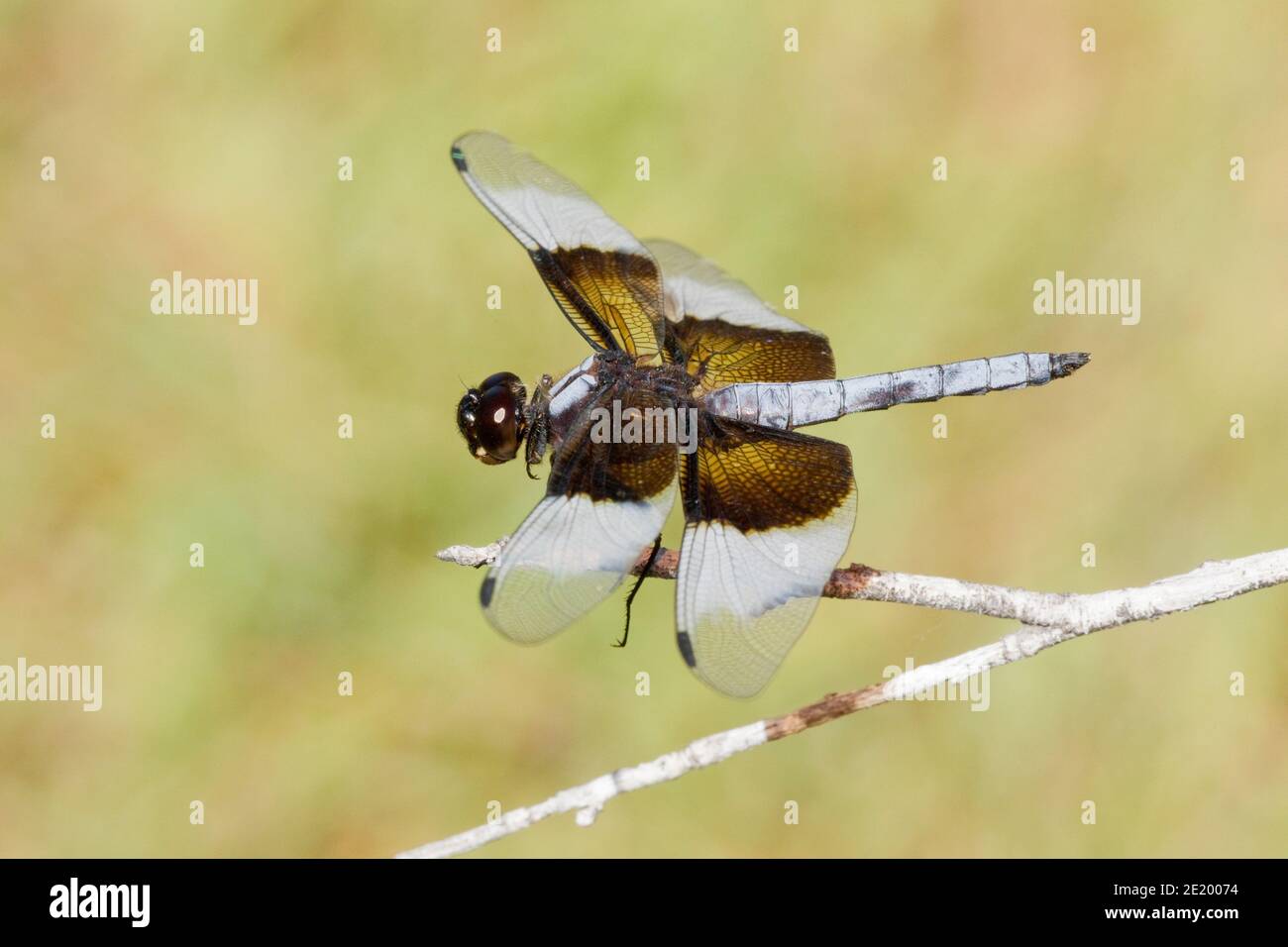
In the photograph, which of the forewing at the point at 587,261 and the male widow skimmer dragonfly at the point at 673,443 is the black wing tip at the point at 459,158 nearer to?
the male widow skimmer dragonfly at the point at 673,443

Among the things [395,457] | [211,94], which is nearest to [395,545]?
[395,457]

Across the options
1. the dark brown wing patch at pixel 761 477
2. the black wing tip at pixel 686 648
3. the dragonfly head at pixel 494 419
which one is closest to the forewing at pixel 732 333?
the dark brown wing patch at pixel 761 477

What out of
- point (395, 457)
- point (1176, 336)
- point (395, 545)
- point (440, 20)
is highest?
point (440, 20)

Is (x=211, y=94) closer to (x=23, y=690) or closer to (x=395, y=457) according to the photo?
(x=395, y=457)

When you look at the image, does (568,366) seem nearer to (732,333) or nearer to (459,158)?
(732,333)

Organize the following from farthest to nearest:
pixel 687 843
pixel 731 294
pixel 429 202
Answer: pixel 429 202 < pixel 687 843 < pixel 731 294

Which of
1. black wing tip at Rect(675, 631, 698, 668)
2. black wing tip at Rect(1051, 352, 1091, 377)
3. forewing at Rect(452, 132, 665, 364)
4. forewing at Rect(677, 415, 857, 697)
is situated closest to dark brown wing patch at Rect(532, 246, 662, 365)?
forewing at Rect(452, 132, 665, 364)
